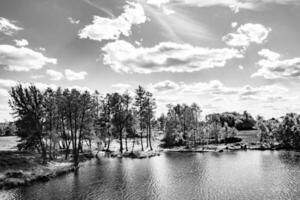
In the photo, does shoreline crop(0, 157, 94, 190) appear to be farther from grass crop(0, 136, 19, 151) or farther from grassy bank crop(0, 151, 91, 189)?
grass crop(0, 136, 19, 151)

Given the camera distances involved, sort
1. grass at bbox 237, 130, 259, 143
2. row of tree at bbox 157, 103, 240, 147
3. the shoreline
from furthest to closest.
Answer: grass at bbox 237, 130, 259, 143 < row of tree at bbox 157, 103, 240, 147 < the shoreline

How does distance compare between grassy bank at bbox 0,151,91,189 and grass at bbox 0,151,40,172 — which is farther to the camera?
grass at bbox 0,151,40,172

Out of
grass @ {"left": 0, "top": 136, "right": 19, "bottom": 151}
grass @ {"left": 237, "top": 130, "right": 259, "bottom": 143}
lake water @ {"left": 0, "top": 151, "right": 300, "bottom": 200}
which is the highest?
grass @ {"left": 0, "top": 136, "right": 19, "bottom": 151}

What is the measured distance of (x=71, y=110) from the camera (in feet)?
212

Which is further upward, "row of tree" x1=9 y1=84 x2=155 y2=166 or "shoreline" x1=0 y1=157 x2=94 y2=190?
"row of tree" x1=9 y1=84 x2=155 y2=166

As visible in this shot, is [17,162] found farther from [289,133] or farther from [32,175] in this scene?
[289,133]

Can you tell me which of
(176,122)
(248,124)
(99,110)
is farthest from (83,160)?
(248,124)

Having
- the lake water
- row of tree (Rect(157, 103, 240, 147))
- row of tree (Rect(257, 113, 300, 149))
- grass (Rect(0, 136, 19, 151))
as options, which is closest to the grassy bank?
the lake water

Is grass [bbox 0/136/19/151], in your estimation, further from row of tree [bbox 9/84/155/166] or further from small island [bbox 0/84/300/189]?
row of tree [bbox 9/84/155/166]

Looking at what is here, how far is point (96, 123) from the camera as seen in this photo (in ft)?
319

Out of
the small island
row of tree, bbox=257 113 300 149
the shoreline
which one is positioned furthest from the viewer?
row of tree, bbox=257 113 300 149

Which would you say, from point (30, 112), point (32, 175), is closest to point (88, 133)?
point (30, 112)

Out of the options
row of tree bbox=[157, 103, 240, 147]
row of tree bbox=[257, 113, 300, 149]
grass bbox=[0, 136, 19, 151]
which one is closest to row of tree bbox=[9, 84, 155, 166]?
grass bbox=[0, 136, 19, 151]

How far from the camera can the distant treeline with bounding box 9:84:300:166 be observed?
60.0m
